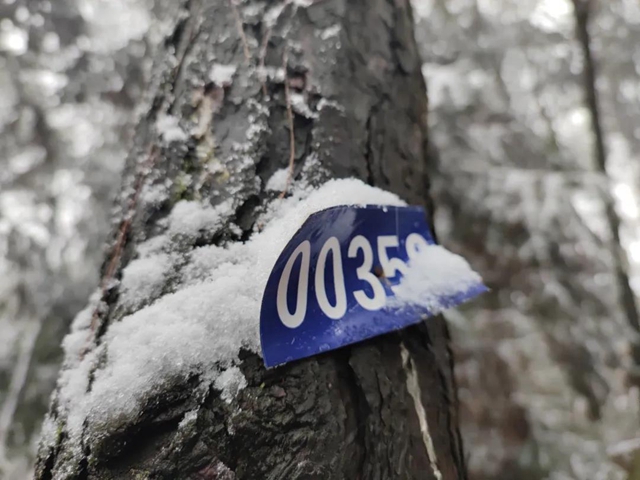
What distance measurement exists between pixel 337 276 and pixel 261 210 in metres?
0.16

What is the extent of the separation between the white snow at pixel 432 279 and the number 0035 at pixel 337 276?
2 cm

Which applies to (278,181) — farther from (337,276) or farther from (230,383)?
(230,383)

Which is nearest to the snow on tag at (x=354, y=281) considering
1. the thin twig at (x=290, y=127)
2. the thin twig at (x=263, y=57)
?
the thin twig at (x=290, y=127)

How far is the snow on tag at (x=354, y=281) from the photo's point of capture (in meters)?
0.57

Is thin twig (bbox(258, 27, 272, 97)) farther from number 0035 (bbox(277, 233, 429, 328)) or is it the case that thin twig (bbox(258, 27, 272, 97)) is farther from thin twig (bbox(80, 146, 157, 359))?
number 0035 (bbox(277, 233, 429, 328))

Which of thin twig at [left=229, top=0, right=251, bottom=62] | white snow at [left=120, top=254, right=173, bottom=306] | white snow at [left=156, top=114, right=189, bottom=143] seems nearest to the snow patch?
white snow at [left=120, top=254, right=173, bottom=306]

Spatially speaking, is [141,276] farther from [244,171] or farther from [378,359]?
[378,359]

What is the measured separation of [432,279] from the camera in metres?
0.77

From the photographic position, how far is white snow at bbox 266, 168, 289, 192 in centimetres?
71

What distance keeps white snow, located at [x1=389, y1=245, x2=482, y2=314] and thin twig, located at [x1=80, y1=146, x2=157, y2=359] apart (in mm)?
468

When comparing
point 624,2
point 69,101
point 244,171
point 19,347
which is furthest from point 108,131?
point 624,2

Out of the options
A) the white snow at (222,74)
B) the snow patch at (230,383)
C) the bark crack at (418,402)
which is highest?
the white snow at (222,74)

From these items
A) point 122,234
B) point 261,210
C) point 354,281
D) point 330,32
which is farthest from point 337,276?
point 330,32

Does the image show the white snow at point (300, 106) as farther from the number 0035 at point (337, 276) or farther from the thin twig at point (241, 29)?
the number 0035 at point (337, 276)
